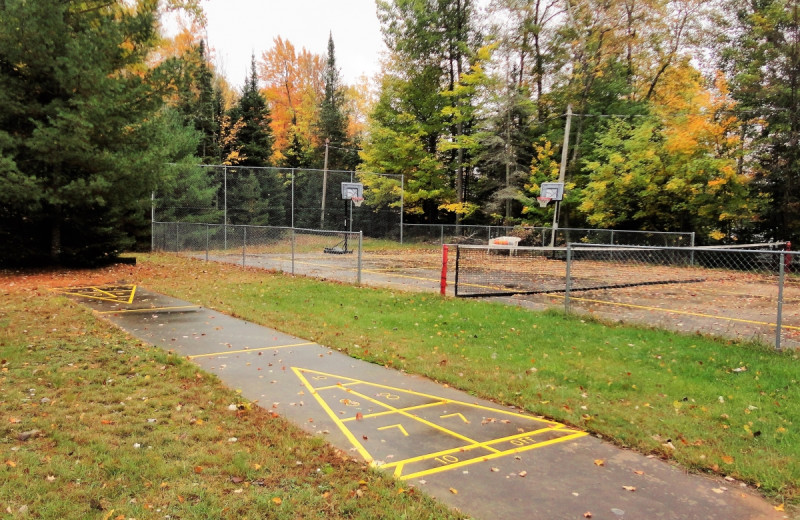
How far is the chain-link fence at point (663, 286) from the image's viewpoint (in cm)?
871

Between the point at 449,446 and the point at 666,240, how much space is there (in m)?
20.1

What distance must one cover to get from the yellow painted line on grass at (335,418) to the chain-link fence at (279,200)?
1973 cm

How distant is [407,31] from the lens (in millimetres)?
33781

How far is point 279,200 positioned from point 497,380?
924 inches

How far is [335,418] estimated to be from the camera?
4.46 meters

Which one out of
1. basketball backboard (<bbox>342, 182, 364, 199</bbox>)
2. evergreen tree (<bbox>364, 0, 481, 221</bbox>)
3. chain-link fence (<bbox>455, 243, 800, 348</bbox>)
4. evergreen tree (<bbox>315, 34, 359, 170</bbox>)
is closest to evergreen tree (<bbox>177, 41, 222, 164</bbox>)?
evergreen tree (<bbox>315, 34, 359, 170</bbox>)

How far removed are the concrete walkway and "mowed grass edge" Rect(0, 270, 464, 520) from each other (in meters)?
0.28

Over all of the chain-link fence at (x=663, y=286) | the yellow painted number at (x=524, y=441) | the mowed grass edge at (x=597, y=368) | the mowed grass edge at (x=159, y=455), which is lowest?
the yellow painted number at (x=524, y=441)

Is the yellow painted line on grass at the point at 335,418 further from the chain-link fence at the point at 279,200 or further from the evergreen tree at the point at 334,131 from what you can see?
the evergreen tree at the point at 334,131

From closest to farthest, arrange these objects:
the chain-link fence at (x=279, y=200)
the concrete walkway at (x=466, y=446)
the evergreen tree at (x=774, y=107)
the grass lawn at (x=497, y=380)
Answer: the concrete walkway at (x=466, y=446), the grass lawn at (x=497, y=380), the evergreen tree at (x=774, y=107), the chain-link fence at (x=279, y=200)

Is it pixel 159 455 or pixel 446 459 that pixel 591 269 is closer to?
pixel 446 459

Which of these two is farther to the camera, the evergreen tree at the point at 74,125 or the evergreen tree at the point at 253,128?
the evergreen tree at the point at 253,128

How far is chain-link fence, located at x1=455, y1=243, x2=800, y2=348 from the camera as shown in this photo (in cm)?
871

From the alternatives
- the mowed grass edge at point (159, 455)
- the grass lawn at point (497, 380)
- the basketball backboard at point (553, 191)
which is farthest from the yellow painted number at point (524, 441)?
the basketball backboard at point (553, 191)
